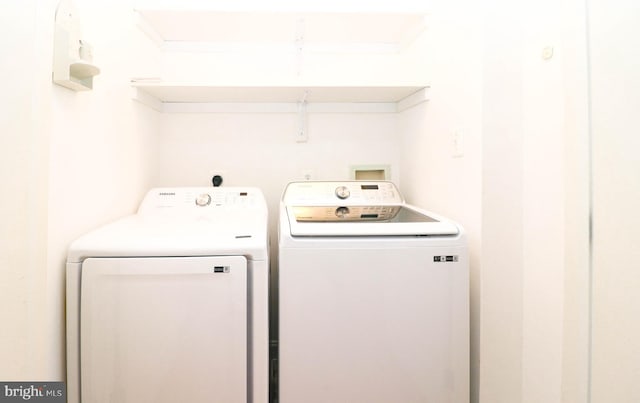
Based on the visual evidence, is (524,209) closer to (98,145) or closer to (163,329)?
(163,329)

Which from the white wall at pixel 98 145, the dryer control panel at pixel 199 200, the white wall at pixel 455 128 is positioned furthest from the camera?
the dryer control panel at pixel 199 200

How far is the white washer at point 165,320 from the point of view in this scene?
3.46ft

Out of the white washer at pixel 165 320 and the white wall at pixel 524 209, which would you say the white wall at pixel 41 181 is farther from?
the white wall at pixel 524 209

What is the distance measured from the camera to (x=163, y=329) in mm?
1067

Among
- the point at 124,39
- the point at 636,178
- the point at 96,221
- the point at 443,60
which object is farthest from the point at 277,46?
the point at 636,178

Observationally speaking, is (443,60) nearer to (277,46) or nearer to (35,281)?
(277,46)

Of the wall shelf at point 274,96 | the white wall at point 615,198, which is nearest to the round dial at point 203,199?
the wall shelf at point 274,96

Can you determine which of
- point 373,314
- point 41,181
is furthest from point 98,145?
point 373,314

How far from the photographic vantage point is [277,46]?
6.49 ft

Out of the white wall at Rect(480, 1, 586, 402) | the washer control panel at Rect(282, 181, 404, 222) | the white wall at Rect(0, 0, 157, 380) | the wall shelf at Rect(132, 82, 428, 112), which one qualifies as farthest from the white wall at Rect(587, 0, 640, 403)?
the white wall at Rect(0, 0, 157, 380)

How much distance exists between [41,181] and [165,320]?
1.92 ft

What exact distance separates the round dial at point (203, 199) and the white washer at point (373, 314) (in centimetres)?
61

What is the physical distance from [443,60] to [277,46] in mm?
1047

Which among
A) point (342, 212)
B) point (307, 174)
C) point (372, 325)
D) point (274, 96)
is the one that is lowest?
point (372, 325)
